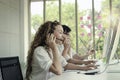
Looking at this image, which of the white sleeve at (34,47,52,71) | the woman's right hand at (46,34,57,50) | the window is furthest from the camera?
the window

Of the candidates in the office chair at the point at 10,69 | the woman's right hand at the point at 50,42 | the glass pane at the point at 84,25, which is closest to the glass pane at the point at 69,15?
the glass pane at the point at 84,25

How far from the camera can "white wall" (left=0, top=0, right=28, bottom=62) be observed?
336 cm

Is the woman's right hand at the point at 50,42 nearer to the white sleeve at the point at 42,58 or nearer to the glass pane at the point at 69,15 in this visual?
the white sleeve at the point at 42,58

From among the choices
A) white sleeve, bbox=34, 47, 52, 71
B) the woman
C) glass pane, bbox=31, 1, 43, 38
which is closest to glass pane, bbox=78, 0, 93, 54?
glass pane, bbox=31, 1, 43, 38

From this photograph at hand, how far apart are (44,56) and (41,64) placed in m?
0.07

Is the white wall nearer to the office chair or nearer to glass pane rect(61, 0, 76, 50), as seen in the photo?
glass pane rect(61, 0, 76, 50)

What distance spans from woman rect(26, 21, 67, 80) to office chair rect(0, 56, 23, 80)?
91mm

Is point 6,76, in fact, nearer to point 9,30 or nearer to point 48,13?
point 9,30

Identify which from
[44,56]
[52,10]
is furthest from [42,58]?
[52,10]

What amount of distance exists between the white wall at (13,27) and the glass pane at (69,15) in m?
0.72

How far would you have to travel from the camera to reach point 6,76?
5.22 ft

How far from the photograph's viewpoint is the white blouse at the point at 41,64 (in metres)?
1.70

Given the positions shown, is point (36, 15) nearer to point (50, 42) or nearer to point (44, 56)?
point (50, 42)

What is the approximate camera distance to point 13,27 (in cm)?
378
